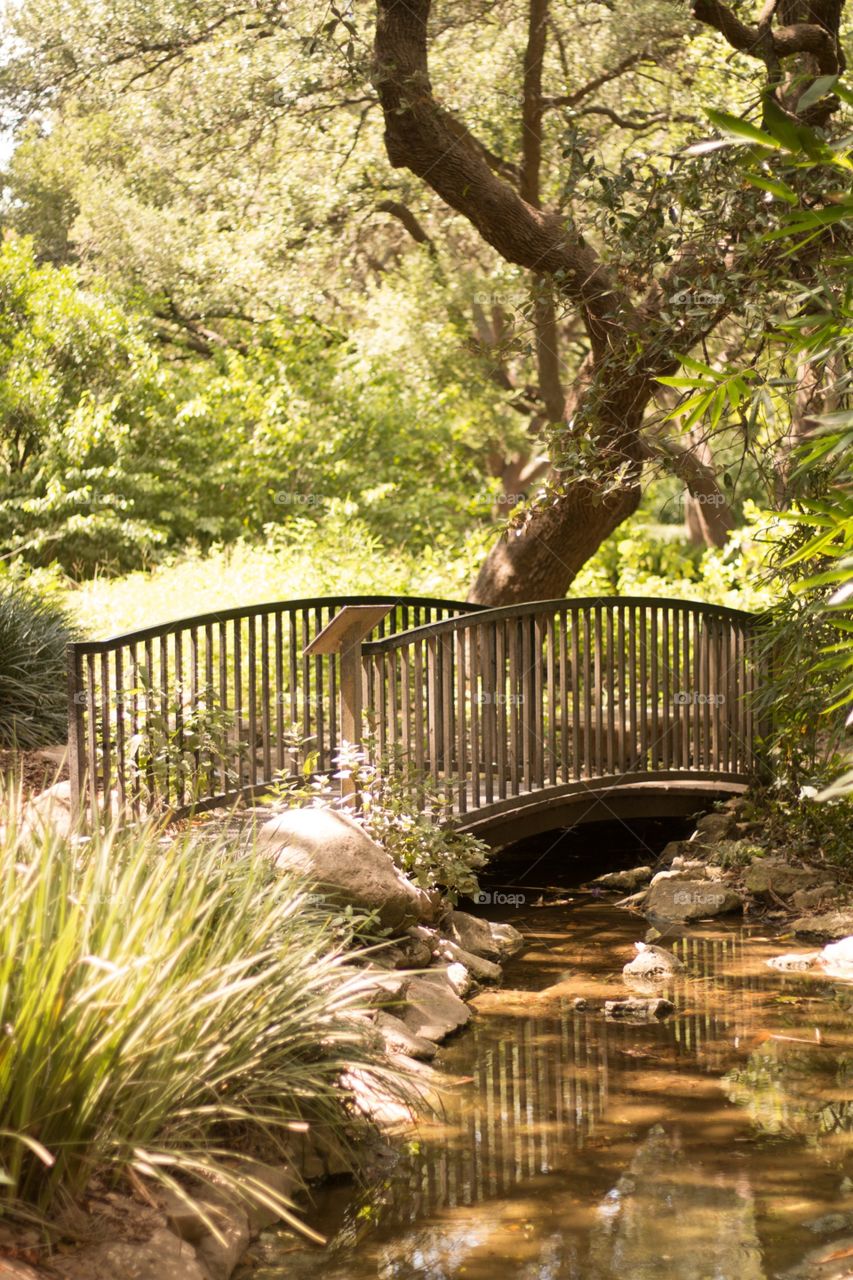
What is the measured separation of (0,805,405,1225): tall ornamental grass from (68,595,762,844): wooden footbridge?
6.27 feet

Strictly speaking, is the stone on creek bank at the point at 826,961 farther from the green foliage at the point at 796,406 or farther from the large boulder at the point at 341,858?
the large boulder at the point at 341,858

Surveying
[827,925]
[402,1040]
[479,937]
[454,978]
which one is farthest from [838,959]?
[402,1040]

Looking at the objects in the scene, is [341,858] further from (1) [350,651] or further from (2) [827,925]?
(2) [827,925]

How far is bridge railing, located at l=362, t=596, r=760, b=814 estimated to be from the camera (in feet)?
26.6

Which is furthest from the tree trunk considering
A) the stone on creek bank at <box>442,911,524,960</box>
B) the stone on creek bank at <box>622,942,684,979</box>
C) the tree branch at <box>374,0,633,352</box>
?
the stone on creek bank at <box>622,942,684,979</box>

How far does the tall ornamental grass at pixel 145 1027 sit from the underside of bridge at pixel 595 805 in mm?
3938

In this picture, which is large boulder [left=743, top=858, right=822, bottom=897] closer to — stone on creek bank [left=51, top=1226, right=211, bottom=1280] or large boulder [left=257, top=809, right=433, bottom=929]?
large boulder [left=257, top=809, right=433, bottom=929]

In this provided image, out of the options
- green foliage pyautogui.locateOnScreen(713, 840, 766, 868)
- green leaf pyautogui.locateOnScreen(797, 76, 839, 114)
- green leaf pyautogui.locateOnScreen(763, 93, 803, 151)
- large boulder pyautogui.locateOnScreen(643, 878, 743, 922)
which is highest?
green leaf pyautogui.locateOnScreen(797, 76, 839, 114)

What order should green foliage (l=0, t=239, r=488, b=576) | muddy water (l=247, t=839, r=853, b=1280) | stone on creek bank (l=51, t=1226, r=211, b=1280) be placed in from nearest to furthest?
stone on creek bank (l=51, t=1226, r=211, b=1280) < muddy water (l=247, t=839, r=853, b=1280) < green foliage (l=0, t=239, r=488, b=576)

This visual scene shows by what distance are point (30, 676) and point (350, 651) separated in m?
2.88

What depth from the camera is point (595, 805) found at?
364 inches

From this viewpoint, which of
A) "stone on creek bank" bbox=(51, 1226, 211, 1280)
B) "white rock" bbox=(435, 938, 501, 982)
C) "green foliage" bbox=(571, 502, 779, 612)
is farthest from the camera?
"green foliage" bbox=(571, 502, 779, 612)

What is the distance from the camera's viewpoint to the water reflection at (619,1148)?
3.94 metres

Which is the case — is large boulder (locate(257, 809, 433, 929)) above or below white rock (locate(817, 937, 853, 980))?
above
